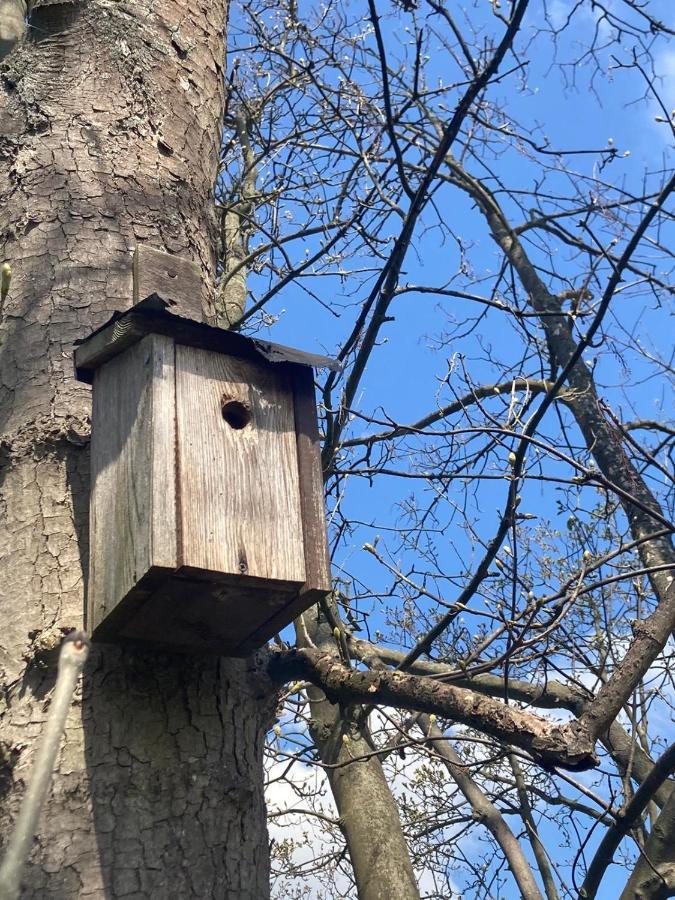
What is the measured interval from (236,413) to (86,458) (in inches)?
11.9

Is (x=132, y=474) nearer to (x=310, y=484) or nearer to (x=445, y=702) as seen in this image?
(x=310, y=484)

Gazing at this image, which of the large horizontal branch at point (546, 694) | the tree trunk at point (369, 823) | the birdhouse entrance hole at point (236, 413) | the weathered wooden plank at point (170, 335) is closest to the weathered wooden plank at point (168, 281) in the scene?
the weathered wooden plank at point (170, 335)

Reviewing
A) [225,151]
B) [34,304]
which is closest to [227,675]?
[34,304]

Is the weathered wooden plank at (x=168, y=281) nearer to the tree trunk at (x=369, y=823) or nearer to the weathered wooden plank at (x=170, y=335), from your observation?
the weathered wooden plank at (x=170, y=335)

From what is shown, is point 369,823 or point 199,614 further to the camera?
point 369,823

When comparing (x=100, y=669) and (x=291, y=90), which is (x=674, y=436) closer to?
(x=291, y=90)

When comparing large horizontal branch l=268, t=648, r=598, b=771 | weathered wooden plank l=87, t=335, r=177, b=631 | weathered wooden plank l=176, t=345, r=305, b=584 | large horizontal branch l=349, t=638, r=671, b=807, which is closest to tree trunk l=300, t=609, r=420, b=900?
large horizontal branch l=349, t=638, r=671, b=807

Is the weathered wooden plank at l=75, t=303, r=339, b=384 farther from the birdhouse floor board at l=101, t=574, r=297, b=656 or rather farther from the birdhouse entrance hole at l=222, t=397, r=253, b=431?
the birdhouse floor board at l=101, t=574, r=297, b=656

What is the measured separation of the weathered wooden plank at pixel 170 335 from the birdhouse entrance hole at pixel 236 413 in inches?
4.2

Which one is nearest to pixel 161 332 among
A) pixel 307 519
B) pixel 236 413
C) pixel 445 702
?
pixel 236 413

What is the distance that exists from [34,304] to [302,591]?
845 mm

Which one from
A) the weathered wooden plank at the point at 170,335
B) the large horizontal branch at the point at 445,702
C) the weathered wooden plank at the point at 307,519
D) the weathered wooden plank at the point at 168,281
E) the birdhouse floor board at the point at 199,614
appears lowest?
the large horizontal branch at the point at 445,702

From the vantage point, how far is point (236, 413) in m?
2.04

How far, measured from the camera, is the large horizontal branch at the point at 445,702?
1783 millimetres
